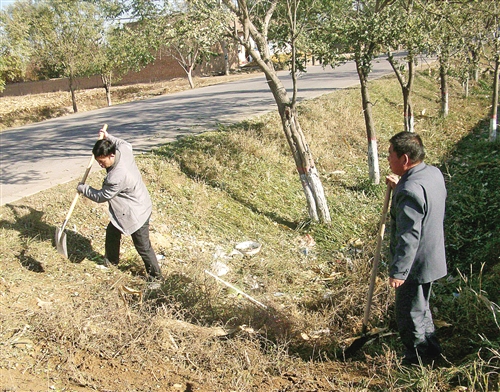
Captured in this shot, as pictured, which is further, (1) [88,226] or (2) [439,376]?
(1) [88,226]

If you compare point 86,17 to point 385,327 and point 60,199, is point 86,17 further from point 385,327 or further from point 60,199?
point 385,327

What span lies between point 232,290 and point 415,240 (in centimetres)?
252

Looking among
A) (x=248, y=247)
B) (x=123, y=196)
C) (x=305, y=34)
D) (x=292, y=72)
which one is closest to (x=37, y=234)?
(x=123, y=196)

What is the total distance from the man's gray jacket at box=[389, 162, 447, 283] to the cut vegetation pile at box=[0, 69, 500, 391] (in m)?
0.73

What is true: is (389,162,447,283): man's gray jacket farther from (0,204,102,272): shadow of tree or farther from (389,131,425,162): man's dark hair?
(0,204,102,272): shadow of tree

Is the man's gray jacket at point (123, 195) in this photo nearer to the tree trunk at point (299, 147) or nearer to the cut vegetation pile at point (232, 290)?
the cut vegetation pile at point (232, 290)

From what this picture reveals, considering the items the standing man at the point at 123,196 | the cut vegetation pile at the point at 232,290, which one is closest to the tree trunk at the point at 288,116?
the cut vegetation pile at the point at 232,290

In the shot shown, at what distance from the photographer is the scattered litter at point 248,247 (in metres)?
6.58

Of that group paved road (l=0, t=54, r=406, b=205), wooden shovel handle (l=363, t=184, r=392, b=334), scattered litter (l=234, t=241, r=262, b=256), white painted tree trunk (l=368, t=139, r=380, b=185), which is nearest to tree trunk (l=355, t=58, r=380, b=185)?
white painted tree trunk (l=368, t=139, r=380, b=185)

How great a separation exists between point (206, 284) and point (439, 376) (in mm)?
2463

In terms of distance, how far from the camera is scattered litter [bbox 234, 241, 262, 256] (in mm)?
6578

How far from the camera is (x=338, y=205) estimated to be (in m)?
8.37

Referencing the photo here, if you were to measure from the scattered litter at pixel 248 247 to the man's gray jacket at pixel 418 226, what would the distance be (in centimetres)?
321

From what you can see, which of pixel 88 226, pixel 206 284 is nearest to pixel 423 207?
pixel 206 284
